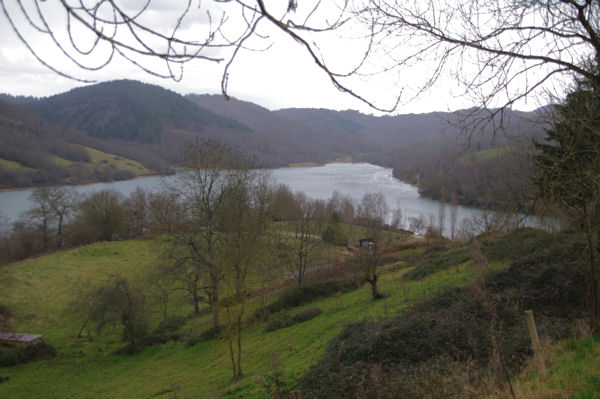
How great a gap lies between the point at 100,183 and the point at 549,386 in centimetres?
8477

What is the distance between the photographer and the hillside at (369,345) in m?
4.79

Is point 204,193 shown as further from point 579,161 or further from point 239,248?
point 579,161

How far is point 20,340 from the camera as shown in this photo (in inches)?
554

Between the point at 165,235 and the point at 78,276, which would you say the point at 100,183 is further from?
the point at 165,235

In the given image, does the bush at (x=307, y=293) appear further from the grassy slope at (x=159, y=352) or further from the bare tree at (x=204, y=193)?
the bare tree at (x=204, y=193)

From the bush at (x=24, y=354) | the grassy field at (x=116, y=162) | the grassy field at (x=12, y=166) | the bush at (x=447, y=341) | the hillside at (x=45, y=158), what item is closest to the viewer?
the bush at (x=447, y=341)

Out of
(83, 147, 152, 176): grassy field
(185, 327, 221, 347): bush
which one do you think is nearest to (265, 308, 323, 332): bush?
(185, 327, 221, 347): bush

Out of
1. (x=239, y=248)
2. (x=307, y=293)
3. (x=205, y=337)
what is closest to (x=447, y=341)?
(x=239, y=248)

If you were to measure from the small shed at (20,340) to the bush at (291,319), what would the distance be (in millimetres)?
9826

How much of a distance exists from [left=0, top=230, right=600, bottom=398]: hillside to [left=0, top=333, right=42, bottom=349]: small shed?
0.91 m

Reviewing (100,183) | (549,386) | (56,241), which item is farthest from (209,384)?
(100,183)

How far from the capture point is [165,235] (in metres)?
16.9

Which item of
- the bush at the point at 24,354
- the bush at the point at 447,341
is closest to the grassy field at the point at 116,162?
the bush at the point at 24,354

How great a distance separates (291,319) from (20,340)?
1139 centimetres
